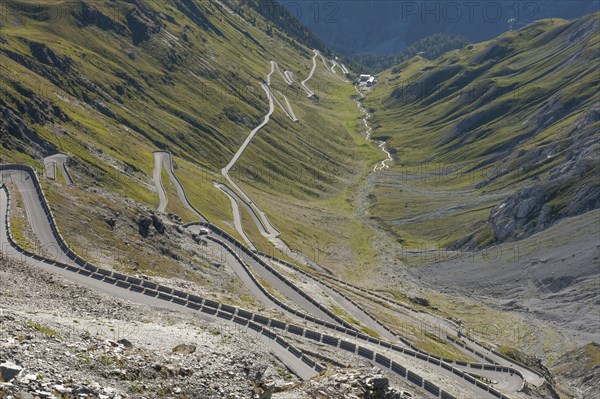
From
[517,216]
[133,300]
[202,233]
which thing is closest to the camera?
[133,300]

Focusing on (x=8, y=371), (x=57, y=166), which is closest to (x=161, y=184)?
(x=57, y=166)

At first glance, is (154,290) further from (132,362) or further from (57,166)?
(57,166)

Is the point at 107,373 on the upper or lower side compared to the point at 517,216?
lower

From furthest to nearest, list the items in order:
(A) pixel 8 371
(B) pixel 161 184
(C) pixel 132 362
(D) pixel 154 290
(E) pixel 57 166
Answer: (B) pixel 161 184, (E) pixel 57 166, (D) pixel 154 290, (C) pixel 132 362, (A) pixel 8 371

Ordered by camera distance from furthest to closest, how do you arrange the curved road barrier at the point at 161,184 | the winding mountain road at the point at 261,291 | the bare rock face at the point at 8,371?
the curved road barrier at the point at 161,184 → the winding mountain road at the point at 261,291 → the bare rock face at the point at 8,371

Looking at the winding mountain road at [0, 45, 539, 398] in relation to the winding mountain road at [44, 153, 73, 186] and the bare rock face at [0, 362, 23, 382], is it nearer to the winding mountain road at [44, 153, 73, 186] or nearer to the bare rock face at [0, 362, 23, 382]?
the winding mountain road at [44, 153, 73, 186]

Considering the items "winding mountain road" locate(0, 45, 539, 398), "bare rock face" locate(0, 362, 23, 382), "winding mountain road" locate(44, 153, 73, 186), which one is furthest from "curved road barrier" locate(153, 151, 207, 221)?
"bare rock face" locate(0, 362, 23, 382)

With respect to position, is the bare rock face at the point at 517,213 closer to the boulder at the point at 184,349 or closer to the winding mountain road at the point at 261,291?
the winding mountain road at the point at 261,291

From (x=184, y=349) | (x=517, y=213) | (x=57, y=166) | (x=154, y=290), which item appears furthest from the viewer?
(x=517, y=213)

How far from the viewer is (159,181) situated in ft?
510

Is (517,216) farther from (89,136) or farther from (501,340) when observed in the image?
(89,136)

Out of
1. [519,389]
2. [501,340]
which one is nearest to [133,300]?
[519,389]

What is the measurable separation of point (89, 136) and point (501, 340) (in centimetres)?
10041

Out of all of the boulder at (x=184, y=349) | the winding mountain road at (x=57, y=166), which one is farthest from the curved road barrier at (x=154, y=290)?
the winding mountain road at (x=57, y=166)
